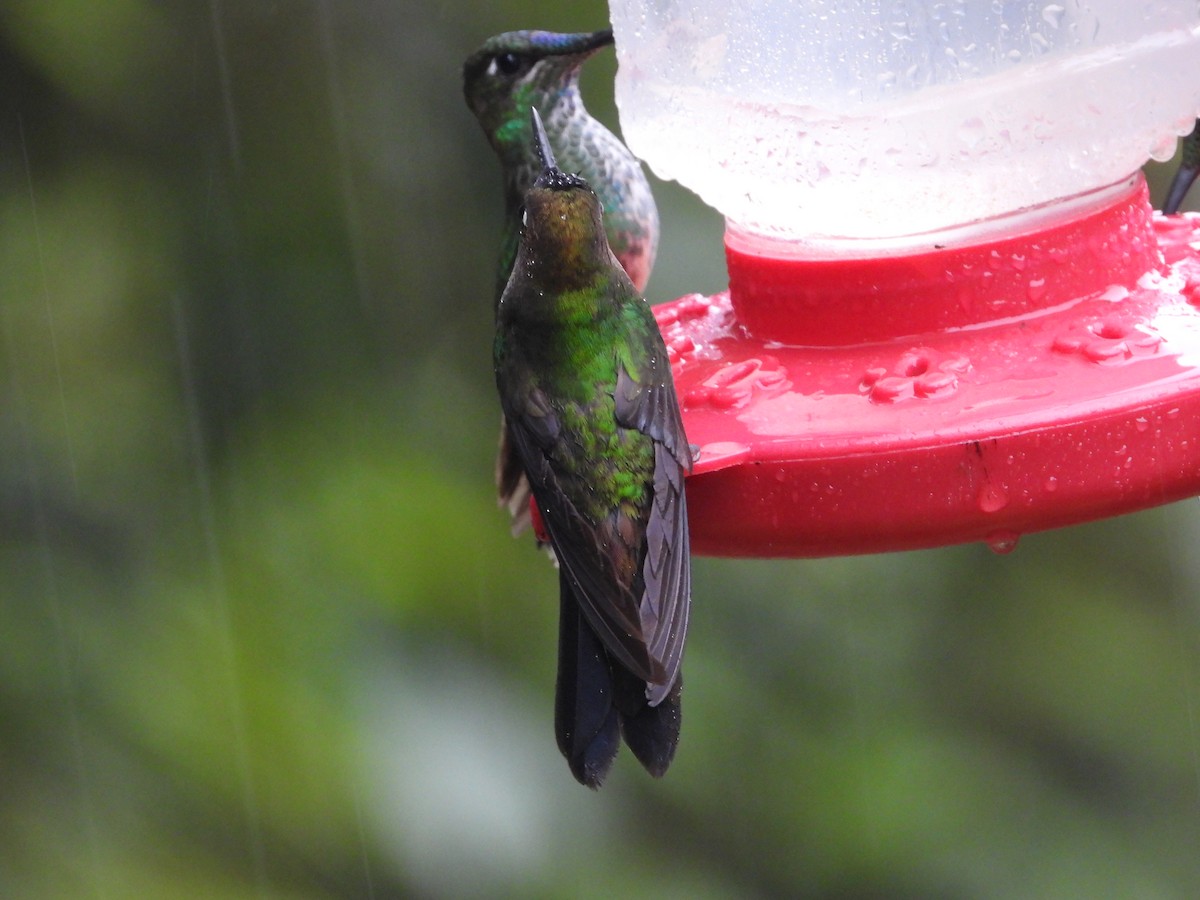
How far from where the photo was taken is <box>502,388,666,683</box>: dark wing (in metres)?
1.43

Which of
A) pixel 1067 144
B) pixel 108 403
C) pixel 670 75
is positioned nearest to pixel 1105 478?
pixel 1067 144

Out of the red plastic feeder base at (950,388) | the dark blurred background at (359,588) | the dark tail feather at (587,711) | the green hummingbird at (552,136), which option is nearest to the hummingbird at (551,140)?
the green hummingbird at (552,136)

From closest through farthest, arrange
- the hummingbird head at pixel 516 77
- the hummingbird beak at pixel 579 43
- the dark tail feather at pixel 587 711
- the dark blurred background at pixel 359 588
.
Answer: the dark tail feather at pixel 587 711 < the hummingbird beak at pixel 579 43 < the hummingbird head at pixel 516 77 < the dark blurred background at pixel 359 588

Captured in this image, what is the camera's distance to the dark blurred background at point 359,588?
9.69ft

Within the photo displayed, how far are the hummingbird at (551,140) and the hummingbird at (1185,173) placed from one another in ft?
3.03

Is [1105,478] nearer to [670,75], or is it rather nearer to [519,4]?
[670,75]

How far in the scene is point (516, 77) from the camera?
265cm

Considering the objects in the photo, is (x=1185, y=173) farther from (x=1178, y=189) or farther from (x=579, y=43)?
(x=579, y=43)

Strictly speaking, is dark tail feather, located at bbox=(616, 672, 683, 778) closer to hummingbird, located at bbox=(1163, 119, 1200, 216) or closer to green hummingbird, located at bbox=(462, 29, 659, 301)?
green hummingbird, located at bbox=(462, 29, 659, 301)

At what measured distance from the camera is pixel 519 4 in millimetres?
2887

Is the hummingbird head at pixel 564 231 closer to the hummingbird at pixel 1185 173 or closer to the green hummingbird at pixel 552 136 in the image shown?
the green hummingbird at pixel 552 136

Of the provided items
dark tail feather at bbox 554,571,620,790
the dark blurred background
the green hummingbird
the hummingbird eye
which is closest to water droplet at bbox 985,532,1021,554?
dark tail feather at bbox 554,571,620,790

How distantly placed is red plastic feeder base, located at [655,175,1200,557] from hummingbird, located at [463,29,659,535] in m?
0.80

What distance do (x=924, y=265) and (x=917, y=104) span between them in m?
0.33
